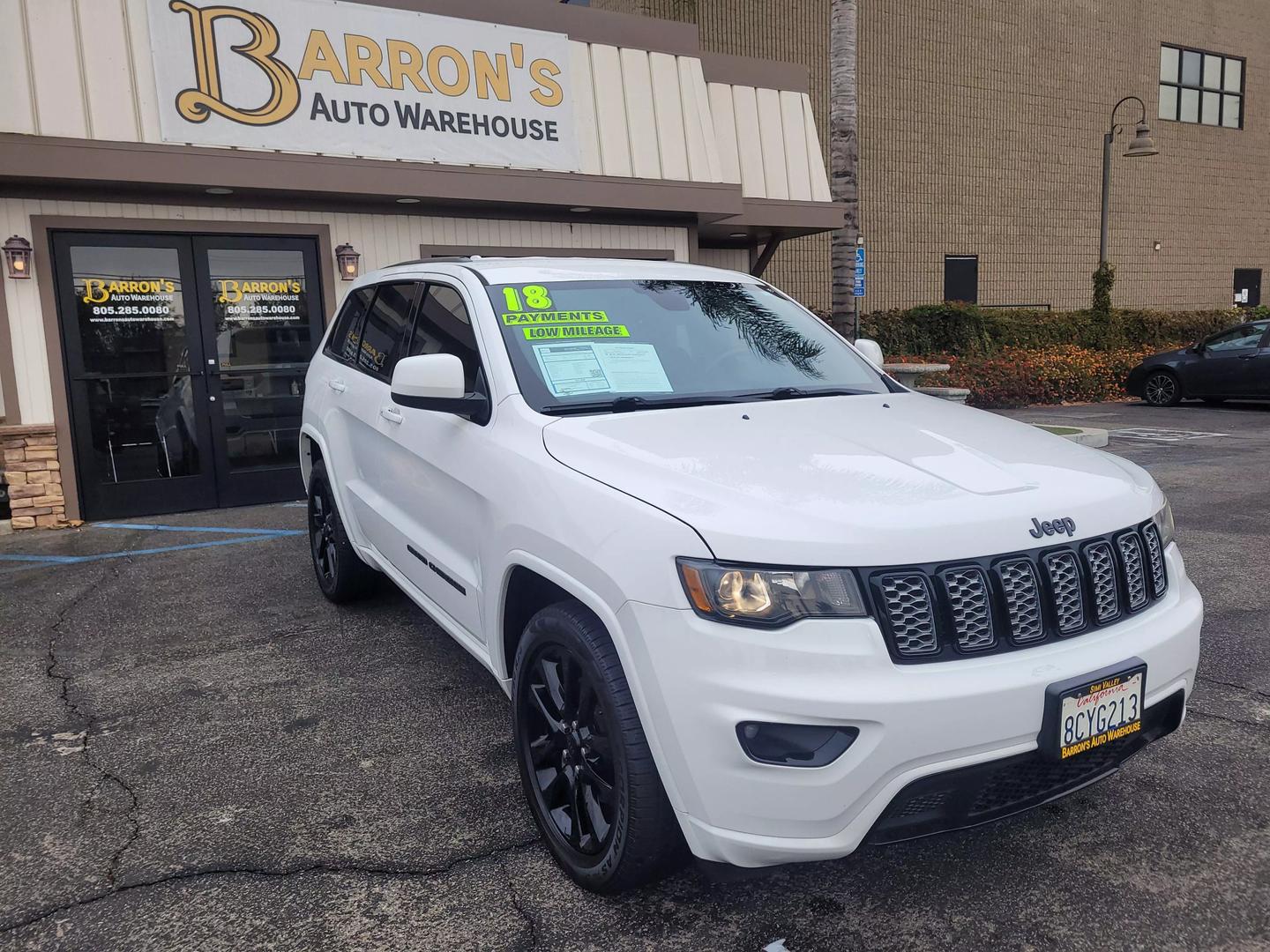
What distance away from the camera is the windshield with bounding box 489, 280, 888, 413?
3.29 m

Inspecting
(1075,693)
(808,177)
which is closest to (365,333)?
(1075,693)

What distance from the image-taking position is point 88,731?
151 inches

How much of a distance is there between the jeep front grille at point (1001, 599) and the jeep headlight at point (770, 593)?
7cm

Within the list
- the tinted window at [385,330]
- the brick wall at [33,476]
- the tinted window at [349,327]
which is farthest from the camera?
the brick wall at [33,476]

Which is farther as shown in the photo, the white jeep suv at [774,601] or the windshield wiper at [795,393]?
the windshield wiper at [795,393]

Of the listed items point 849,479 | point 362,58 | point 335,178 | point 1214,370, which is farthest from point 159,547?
point 1214,370

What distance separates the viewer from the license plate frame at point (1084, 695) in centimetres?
224

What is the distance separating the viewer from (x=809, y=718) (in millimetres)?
2104

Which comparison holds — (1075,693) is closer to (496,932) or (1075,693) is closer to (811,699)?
(811,699)

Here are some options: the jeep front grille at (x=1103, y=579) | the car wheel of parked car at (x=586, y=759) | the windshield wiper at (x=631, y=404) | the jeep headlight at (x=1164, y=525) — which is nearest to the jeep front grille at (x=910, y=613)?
the jeep front grille at (x=1103, y=579)

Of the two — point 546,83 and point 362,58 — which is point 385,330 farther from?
point 546,83

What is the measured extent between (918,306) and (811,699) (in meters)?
16.3

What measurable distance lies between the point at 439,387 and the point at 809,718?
1.71 m

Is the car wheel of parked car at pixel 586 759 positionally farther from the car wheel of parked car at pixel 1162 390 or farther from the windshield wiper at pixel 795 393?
the car wheel of parked car at pixel 1162 390
